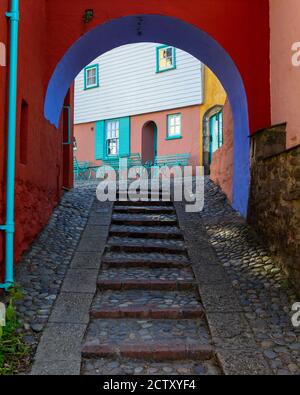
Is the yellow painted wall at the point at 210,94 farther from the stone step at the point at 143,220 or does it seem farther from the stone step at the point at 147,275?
the stone step at the point at 147,275

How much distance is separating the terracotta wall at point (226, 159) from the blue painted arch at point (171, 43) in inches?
24.5

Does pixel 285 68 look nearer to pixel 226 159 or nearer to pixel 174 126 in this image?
pixel 226 159

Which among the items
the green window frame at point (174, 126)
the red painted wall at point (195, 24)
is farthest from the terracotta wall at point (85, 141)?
the red painted wall at point (195, 24)

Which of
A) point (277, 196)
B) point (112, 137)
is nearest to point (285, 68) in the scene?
point (277, 196)

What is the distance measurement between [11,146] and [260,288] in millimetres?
2639

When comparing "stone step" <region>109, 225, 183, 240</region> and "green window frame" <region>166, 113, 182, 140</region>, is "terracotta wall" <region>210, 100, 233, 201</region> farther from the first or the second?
"green window frame" <region>166, 113, 182, 140</region>

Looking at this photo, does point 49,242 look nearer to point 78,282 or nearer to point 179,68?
point 78,282

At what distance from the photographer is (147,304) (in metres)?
3.64

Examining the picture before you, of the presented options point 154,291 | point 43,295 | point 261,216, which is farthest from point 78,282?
point 261,216

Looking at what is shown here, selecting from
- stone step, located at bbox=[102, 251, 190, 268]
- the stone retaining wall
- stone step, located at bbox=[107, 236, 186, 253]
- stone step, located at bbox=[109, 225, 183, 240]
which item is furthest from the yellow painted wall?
stone step, located at bbox=[102, 251, 190, 268]

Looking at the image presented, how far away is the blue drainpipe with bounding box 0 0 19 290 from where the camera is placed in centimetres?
365

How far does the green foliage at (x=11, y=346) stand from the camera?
106 inches

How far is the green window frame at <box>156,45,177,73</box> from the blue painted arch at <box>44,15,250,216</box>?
853 cm
